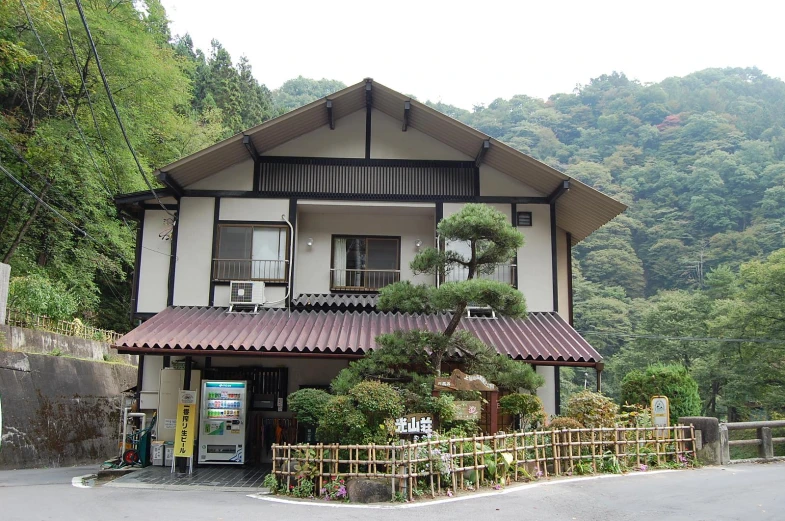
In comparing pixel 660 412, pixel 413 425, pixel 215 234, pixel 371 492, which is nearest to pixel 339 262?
pixel 215 234

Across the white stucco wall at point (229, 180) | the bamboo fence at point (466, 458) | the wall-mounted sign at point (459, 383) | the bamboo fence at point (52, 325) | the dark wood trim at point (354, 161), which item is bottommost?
the bamboo fence at point (466, 458)

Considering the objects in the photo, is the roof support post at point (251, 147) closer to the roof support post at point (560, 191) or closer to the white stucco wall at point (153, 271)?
the white stucco wall at point (153, 271)

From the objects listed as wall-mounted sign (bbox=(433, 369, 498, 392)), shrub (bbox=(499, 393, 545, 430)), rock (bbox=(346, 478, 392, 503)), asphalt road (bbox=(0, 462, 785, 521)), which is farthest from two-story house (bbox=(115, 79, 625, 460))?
rock (bbox=(346, 478, 392, 503))

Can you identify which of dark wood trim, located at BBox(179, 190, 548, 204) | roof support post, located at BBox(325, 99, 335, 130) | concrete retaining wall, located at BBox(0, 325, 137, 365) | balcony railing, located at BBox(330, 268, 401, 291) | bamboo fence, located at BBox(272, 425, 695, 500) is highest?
roof support post, located at BBox(325, 99, 335, 130)

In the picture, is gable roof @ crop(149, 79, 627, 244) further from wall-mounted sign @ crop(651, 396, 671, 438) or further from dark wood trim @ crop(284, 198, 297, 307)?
wall-mounted sign @ crop(651, 396, 671, 438)

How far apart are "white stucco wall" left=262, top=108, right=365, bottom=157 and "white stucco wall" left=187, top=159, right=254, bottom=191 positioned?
717 millimetres

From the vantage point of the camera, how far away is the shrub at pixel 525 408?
12477 mm

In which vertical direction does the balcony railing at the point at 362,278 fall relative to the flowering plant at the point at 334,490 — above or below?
above

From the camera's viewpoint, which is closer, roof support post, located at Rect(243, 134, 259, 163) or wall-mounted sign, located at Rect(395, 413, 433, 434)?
wall-mounted sign, located at Rect(395, 413, 433, 434)

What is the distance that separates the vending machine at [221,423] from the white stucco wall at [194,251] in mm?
2380

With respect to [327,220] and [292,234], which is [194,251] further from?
[327,220]

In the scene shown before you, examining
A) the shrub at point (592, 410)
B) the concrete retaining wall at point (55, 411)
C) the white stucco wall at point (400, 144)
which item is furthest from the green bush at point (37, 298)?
the shrub at point (592, 410)

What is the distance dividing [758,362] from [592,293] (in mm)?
22998

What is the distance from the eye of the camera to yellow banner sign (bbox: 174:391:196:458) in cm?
1296
